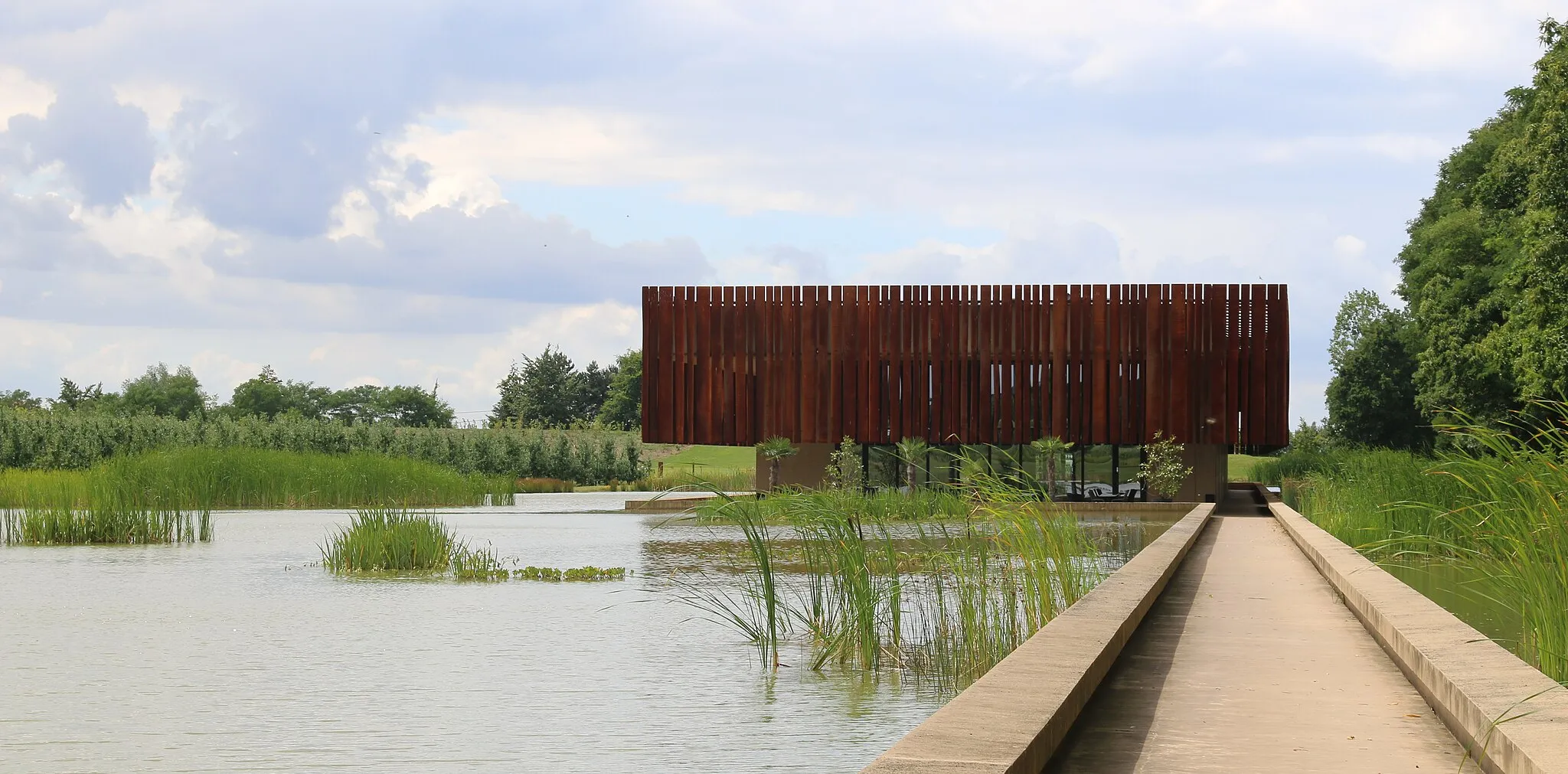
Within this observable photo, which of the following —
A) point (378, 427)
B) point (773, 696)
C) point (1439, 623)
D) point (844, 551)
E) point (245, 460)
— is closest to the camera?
point (1439, 623)

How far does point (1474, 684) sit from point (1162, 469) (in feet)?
97.5

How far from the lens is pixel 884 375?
3694 cm

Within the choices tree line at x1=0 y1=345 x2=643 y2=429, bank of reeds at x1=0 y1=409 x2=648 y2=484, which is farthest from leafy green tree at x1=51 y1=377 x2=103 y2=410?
bank of reeds at x1=0 y1=409 x2=648 y2=484

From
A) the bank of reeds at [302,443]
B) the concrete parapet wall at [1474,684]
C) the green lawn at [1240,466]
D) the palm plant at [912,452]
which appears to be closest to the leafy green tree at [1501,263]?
the palm plant at [912,452]

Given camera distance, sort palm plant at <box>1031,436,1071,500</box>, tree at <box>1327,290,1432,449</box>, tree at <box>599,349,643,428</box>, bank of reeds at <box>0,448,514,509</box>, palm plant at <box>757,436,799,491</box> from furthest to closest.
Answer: tree at <box>599,349,643,428</box>, tree at <box>1327,290,1432,449</box>, palm plant at <box>757,436,799,491</box>, palm plant at <box>1031,436,1071,500</box>, bank of reeds at <box>0,448,514,509</box>

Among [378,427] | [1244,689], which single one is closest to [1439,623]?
[1244,689]

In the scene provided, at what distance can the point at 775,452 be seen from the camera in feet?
118

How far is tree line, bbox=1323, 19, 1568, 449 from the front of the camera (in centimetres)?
2518

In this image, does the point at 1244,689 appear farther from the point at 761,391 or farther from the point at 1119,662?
the point at 761,391

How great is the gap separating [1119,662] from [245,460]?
974 inches

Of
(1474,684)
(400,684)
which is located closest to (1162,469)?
(400,684)

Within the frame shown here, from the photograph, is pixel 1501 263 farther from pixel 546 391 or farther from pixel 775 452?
pixel 546 391

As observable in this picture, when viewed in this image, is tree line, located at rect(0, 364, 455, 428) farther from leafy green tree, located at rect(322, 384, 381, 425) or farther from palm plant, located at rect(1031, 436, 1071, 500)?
palm plant, located at rect(1031, 436, 1071, 500)

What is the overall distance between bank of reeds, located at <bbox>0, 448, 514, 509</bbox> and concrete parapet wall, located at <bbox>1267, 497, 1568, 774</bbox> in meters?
18.8
